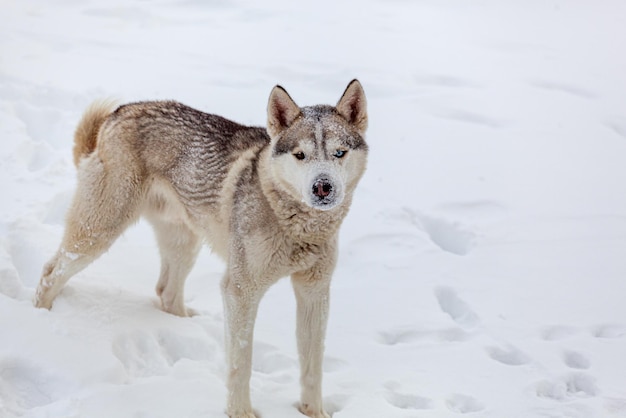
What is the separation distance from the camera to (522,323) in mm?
5250

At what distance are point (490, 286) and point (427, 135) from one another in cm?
303

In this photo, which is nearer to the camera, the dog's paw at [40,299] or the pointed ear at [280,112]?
the pointed ear at [280,112]

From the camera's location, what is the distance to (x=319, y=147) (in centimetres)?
385

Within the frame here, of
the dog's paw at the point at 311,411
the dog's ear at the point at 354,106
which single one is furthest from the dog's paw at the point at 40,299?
the dog's ear at the point at 354,106

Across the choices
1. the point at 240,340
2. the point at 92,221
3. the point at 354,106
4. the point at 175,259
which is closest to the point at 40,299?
the point at 92,221

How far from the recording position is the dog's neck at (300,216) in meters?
3.95

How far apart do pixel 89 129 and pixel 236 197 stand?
1546 millimetres

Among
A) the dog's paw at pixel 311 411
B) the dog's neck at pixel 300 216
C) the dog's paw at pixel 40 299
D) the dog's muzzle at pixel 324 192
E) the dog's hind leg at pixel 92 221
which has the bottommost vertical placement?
the dog's paw at pixel 311 411

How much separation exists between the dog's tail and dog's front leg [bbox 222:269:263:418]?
1.73 meters

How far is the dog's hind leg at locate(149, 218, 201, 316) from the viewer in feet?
17.2

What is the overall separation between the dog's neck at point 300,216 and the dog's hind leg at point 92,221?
4.02 feet

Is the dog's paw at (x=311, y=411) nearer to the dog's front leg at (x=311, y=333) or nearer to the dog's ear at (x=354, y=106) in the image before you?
the dog's front leg at (x=311, y=333)

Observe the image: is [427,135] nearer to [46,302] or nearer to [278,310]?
[278,310]

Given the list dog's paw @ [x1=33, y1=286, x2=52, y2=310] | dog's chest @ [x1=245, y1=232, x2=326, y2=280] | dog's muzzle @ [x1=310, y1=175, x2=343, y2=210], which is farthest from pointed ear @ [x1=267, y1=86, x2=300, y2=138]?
dog's paw @ [x1=33, y1=286, x2=52, y2=310]
